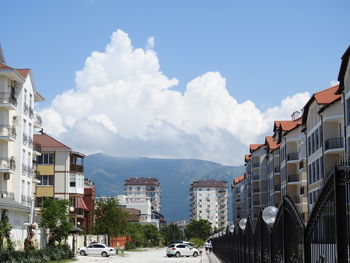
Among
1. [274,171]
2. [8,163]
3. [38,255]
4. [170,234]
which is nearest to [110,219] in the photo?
[274,171]

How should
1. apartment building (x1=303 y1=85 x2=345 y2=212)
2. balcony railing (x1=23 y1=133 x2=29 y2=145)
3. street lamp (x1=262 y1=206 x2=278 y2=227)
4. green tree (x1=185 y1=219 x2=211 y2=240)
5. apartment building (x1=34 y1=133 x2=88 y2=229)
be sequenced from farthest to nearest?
green tree (x1=185 y1=219 x2=211 y2=240)
apartment building (x1=34 y1=133 x2=88 y2=229)
balcony railing (x1=23 y1=133 x2=29 y2=145)
apartment building (x1=303 y1=85 x2=345 y2=212)
street lamp (x1=262 y1=206 x2=278 y2=227)

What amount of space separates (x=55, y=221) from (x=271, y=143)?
37.2 metres

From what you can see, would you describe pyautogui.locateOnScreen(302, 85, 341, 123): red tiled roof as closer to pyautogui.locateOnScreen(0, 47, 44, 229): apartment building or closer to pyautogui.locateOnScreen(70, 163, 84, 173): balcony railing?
pyautogui.locateOnScreen(0, 47, 44, 229): apartment building

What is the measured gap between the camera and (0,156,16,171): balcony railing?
49.5 metres

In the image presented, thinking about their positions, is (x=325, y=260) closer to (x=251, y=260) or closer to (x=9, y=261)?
(x=251, y=260)

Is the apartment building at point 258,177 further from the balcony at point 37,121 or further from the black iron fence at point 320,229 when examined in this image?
the black iron fence at point 320,229

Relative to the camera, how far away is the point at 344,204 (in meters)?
6.18

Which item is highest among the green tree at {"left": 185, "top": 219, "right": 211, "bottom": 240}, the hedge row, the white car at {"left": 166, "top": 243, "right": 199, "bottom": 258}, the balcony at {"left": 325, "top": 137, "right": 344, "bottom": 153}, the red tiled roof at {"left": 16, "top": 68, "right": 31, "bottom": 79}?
the red tiled roof at {"left": 16, "top": 68, "right": 31, "bottom": 79}

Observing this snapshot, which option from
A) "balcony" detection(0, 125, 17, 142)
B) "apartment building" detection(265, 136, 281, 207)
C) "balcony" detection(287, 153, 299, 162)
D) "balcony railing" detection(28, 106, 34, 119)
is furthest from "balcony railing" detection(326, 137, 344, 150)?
"apartment building" detection(265, 136, 281, 207)

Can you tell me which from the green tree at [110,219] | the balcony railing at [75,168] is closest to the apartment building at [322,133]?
the balcony railing at [75,168]

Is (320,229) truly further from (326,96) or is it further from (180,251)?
(180,251)

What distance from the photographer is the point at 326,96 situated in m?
Result: 48.1

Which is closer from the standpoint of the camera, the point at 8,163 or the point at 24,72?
the point at 8,163

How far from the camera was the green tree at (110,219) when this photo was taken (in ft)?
282
